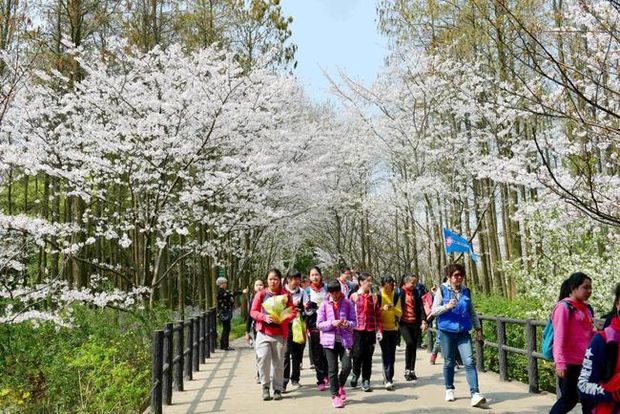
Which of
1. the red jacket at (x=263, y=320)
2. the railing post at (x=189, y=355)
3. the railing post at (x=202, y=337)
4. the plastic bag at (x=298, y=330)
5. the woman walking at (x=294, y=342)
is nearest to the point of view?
the red jacket at (x=263, y=320)

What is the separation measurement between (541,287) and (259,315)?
632 centimetres

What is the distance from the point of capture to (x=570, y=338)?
219 inches

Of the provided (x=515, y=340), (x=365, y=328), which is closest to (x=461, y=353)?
(x=365, y=328)

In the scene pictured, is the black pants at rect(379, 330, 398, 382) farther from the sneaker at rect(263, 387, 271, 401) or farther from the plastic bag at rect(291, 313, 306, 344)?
the sneaker at rect(263, 387, 271, 401)

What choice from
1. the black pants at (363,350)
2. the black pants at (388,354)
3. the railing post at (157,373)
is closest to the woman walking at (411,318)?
the black pants at (388,354)

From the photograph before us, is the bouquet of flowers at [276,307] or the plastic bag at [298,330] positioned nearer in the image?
the bouquet of flowers at [276,307]

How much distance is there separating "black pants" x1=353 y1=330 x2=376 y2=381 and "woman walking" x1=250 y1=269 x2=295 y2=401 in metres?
1.05

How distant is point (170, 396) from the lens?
8539 millimetres

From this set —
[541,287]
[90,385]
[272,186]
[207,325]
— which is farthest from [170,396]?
[272,186]

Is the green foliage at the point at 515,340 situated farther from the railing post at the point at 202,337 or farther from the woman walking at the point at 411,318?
the railing post at the point at 202,337

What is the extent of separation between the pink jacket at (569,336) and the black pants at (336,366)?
3.32 meters

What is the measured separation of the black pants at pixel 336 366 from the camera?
8.20m

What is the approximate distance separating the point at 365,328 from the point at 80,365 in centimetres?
388

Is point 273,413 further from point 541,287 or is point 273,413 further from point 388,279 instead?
point 541,287
